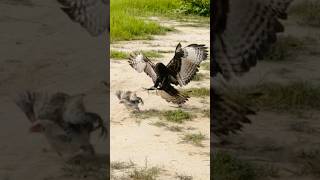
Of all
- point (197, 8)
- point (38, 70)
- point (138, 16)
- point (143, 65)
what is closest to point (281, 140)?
point (143, 65)

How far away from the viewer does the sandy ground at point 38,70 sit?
4.07 m

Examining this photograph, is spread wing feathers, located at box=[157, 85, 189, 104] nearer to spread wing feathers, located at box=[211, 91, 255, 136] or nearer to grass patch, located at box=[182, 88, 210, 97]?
grass patch, located at box=[182, 88, 210, 97]

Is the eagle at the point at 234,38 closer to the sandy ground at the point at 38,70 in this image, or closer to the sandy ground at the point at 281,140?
the sandy ground at the point at 281,140

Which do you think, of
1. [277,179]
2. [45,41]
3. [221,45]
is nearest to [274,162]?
[277,179]

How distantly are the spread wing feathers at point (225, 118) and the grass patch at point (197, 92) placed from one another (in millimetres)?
1169

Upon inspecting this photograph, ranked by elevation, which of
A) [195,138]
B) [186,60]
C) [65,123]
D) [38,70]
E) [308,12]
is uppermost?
[308,12]

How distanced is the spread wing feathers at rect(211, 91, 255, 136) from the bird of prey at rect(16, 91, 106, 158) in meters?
0.83

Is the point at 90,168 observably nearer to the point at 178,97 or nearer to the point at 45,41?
the point at 178,97

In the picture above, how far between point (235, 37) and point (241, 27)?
13 centimetres

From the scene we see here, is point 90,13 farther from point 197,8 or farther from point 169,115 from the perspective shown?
point 197,8

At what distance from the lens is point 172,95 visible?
5.61 meters

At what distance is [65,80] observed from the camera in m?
5.83

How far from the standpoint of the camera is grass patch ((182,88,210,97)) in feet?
19.4

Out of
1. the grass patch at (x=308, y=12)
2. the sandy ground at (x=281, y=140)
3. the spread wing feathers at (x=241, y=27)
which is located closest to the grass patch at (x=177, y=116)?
the spread wing feathers at (x=241, y=27)
